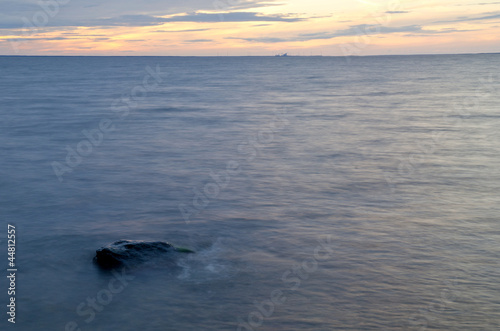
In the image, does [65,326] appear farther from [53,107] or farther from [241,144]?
[53,107]

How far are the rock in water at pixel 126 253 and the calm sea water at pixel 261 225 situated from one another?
327mm

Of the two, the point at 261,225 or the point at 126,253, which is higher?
the point at 261,225

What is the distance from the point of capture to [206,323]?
10836 millimetres

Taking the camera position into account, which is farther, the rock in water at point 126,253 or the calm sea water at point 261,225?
the rock in water at point 126,253

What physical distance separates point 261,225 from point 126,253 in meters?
5.10

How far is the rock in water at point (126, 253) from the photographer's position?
A: 43.7 feet

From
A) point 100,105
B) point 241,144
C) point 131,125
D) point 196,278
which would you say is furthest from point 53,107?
point 196,278

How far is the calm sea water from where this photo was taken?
37.3ft

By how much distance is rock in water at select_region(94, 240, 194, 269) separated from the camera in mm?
13328

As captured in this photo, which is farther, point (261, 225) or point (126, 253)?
point (261, 225)

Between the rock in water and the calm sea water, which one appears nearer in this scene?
the calm sea water

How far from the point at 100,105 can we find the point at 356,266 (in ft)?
163

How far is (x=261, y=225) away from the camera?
1678 centimetres

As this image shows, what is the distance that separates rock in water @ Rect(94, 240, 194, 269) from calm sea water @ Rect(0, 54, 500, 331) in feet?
1.07
